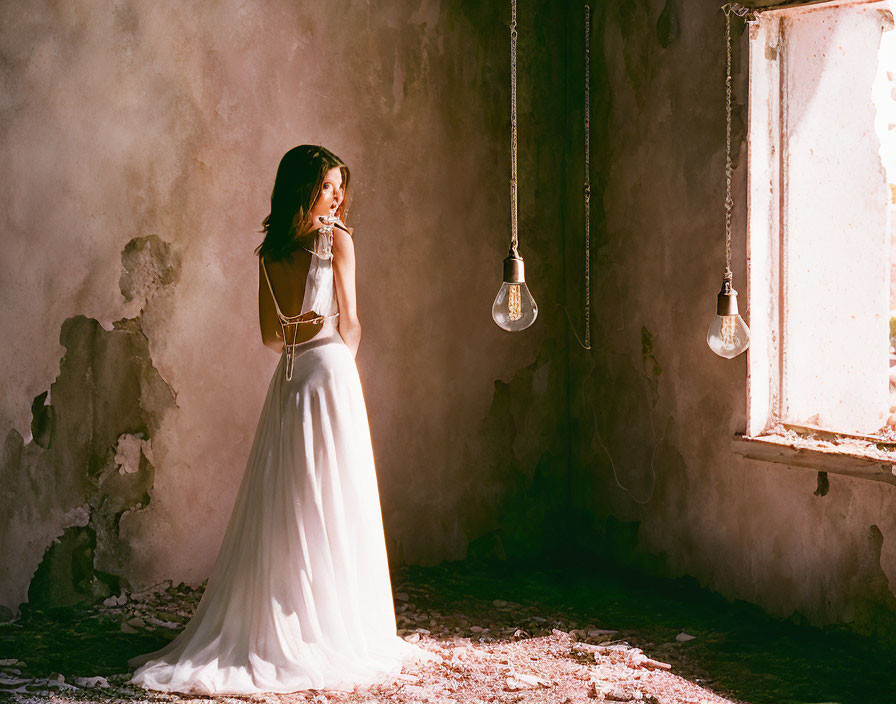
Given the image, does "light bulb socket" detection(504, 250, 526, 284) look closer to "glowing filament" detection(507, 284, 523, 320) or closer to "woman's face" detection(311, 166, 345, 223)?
"glowing filament" detection(507, 284, 523, 320)

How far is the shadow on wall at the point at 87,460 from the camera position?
4.26m

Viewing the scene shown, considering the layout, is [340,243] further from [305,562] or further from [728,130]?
[728,130]

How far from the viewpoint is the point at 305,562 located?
3662 mm

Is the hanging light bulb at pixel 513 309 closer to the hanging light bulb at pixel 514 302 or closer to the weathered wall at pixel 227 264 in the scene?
the hanging light bulb at pixel 514 302

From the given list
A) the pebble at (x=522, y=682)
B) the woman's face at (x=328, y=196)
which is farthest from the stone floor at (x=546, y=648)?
the woman's face at (x=328, y=196)

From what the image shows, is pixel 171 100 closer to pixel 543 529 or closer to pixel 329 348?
pixel 329 348

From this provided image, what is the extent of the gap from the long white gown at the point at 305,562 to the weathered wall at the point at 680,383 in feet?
5.06

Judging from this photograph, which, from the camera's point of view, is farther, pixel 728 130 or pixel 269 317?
pixel 728 130

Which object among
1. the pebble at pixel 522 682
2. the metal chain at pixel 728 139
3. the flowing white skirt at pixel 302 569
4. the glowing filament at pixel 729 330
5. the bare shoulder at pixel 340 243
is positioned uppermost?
the metal chain at pixel 728 139

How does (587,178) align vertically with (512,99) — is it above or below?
below

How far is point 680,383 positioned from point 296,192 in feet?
6.68

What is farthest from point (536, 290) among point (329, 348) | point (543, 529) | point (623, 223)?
point (329, 348)

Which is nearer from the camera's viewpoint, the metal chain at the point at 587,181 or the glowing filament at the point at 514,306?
the glowing filament at the point at 514,306

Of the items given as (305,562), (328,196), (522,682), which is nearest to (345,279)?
(328,196)
